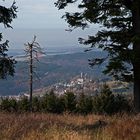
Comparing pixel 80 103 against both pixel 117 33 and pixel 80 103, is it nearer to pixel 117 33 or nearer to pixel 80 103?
pixel 80 103

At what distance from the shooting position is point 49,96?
50062mm

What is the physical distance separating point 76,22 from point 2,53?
19.6 ft

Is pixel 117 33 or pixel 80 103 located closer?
pixel 117 33

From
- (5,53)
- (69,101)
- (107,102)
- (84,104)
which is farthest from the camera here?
(84,104)

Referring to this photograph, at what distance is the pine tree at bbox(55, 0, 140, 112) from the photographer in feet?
61.8

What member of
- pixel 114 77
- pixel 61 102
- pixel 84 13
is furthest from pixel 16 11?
pixel 61 102

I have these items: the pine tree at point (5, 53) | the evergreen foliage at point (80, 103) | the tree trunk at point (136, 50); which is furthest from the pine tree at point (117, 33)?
the evergreen foliage at point (80, 103)

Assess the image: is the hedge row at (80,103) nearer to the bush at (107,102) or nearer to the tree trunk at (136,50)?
the bush at (107,102)

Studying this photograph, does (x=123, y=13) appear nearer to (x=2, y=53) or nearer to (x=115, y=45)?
(x=115, y=45)

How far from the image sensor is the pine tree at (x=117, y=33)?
18844 mm

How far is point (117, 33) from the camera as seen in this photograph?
19.9m

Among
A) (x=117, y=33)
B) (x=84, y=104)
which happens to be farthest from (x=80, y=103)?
(x=117, y=33)

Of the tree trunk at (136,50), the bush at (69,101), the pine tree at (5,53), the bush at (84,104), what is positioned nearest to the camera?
the pine tree at (5,53)

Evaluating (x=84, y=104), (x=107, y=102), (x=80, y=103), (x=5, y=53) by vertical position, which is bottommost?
(x=84, y=104)
